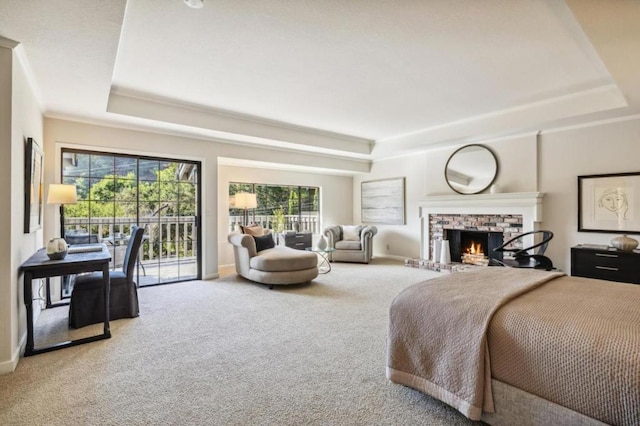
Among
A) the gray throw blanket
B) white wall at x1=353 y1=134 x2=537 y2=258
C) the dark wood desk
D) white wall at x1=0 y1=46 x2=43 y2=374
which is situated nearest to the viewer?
the gray throw blanket

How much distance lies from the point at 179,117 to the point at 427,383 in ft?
14.2

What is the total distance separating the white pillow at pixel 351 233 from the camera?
270 inches

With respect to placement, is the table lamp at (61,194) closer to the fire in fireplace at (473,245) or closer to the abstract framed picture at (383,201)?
the abstract framed picture at (383,201)

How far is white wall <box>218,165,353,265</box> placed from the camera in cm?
612

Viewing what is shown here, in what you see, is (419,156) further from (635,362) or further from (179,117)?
(635,362)

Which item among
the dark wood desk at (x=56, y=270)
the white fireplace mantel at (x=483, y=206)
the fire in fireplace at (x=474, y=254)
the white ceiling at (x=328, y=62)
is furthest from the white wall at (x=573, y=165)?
the dark wood desk at (x=56, y=270)

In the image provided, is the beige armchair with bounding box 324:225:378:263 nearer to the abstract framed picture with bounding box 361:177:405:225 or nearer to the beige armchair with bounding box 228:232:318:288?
the abstract framed picture with bounding box 361:177:405:225

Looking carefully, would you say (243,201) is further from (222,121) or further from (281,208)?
(281,208)

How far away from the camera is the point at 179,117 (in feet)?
14.3

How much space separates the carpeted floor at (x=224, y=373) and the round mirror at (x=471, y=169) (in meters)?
3.17

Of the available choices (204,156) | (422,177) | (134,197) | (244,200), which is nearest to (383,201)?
(422,177)

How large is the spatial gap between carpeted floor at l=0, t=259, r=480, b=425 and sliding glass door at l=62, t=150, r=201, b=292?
1383mm

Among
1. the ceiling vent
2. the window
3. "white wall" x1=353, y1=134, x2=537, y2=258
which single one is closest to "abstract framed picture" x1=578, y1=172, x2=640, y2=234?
"white wall" x1=353, y1=134, x2=537, y2=258

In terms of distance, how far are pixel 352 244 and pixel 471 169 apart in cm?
269
